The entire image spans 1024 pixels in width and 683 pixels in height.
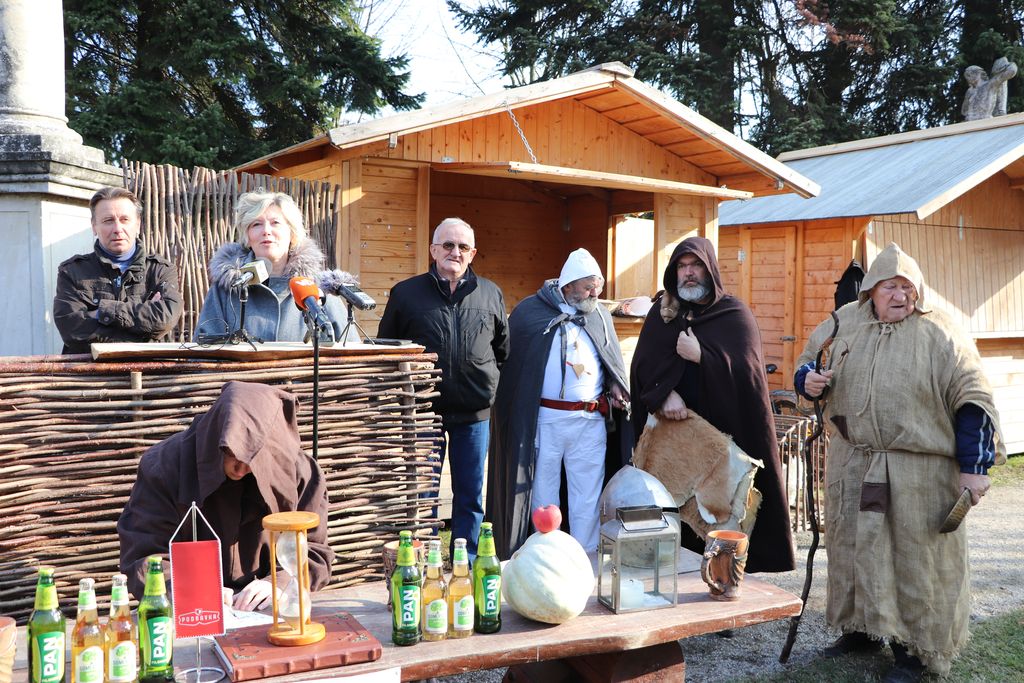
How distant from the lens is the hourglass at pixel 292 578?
6.49ft

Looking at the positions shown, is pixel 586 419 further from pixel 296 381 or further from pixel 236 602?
pixel 236 602

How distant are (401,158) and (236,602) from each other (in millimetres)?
5198

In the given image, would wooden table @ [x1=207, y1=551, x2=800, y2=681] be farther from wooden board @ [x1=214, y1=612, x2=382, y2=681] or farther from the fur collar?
the fur collar

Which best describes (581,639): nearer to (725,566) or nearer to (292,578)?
(725,566)

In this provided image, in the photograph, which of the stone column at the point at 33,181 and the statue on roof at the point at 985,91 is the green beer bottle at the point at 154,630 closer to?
the stone column at the point at 33,181

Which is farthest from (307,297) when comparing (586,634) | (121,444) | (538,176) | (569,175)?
(538,176)

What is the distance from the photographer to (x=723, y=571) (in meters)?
2.54

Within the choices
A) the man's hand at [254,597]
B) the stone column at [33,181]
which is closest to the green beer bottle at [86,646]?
the man's hand at [254,597]

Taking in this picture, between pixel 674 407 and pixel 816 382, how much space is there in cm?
67

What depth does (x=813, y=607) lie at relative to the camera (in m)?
4.77

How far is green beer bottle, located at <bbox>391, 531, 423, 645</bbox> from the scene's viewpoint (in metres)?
2.12

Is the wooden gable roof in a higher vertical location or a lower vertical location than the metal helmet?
higher

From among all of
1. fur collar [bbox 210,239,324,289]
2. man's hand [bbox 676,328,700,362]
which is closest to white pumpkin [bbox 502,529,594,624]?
fur collar [bbox 210,239,324,289]

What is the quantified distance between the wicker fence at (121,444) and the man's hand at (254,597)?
55cm
